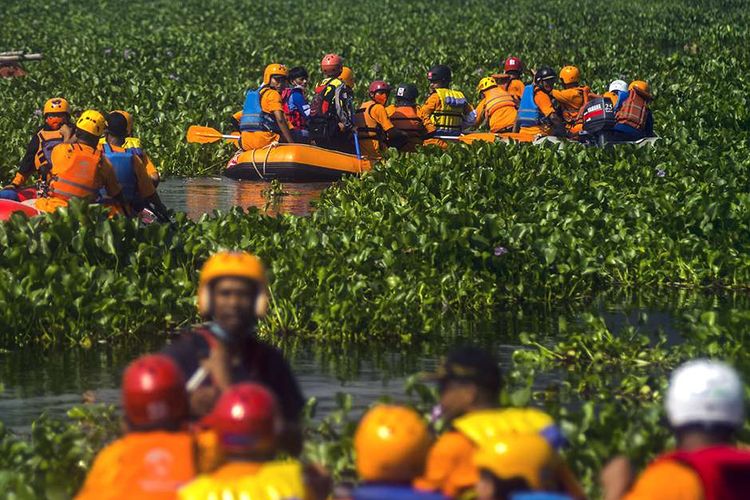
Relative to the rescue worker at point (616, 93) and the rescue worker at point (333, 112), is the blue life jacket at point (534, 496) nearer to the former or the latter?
the rescue worker at point (333, 112)

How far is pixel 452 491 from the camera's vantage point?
6266mm

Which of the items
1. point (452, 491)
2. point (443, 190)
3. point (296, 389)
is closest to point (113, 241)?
point (443, 190)

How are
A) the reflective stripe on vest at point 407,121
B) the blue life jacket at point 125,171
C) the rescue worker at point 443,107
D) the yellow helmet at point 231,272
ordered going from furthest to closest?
the rescue worker at point 443,107 → the reflective stripe on vest at point 407,121 → the blue life jacket at point 125,171 → the yellow helmet at point 231,272

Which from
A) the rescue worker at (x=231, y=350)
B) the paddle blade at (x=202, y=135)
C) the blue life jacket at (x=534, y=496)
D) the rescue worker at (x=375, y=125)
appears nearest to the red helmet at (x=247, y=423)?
the blue life jacket at (x=534, y=496)

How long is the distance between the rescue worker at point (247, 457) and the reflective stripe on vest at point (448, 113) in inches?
712

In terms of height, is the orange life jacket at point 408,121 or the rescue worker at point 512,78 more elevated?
the rescue worker at point 512,78

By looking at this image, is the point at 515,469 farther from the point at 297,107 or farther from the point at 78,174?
the point at 297,107

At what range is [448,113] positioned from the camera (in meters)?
23.8

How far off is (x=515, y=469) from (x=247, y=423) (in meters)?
0.96

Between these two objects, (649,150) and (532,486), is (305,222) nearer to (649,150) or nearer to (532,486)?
(649,150)

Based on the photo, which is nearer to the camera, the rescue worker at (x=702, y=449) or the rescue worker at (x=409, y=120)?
the rescue worker at (x=702, y=449)

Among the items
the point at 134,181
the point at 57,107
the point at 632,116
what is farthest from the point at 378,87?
the point at 134,181

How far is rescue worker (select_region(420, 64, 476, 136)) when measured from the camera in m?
23.8

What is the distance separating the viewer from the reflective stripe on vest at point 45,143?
607 inches
